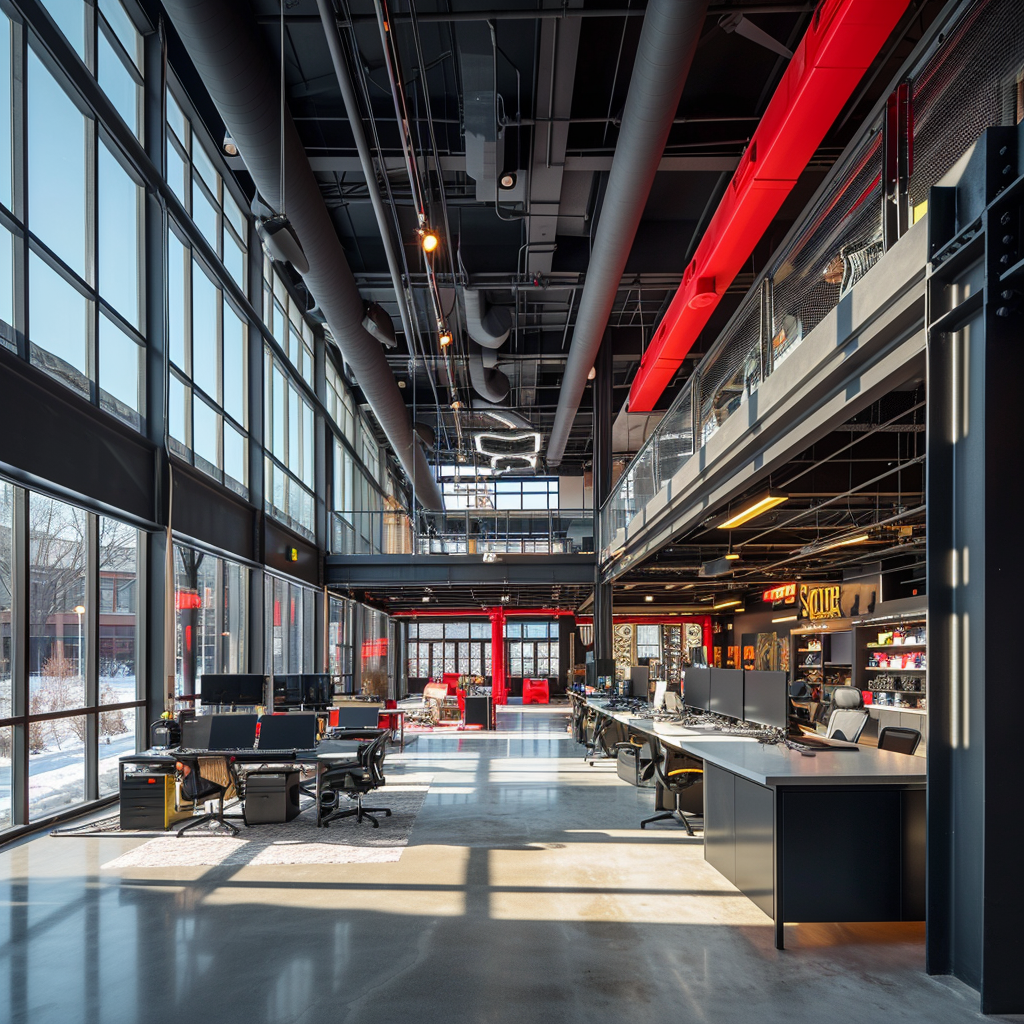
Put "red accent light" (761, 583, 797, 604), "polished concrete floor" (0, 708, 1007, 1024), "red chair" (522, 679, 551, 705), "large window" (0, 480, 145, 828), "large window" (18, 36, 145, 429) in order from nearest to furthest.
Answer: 1. "polished concrete floor" (0, 708, 1007, 1024)
2. "large window" (0, 480, 145, 828)
3. "large window" (18, 36, 145, 429)
4. "red accent light" (761, 583, 797, 604)
5. "red chair" (522, 679, 551, 705)

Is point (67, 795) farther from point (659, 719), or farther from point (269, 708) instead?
point (659, 719)

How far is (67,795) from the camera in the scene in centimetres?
812

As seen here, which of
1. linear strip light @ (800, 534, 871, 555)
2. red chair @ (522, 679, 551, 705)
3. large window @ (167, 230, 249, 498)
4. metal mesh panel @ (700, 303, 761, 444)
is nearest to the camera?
metal mesh panel @ (700, 303, 761, 444)

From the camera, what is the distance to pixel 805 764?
17.0 ft

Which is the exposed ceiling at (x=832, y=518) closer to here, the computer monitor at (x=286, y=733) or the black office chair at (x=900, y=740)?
the black office chair at (x=900, y=740)

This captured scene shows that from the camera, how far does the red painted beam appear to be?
5.20m

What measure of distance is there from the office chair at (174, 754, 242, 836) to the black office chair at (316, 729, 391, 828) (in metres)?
0.77

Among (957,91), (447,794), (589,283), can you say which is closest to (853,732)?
(447,794)

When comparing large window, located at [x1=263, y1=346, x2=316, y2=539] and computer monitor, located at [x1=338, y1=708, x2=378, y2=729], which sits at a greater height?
large window, located at [x1=263, y1=346, x2=316, y2=539]

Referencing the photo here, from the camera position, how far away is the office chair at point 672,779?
7.67 metres

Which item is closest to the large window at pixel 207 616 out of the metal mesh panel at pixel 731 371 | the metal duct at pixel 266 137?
the metal duct at pixel 266 137

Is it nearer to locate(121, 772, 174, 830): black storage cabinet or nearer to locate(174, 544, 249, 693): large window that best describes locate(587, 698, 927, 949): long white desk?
locate(121, 772, 174, 830): black storage cabinet

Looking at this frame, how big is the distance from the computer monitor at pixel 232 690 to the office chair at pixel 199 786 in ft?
6.12

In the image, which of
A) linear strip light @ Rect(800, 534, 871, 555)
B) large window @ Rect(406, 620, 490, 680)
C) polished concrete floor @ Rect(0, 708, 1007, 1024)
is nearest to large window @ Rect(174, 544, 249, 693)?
polished concrete floor @ Rect(0, 708, 1007, 1024)
